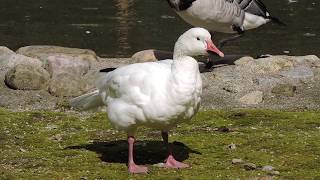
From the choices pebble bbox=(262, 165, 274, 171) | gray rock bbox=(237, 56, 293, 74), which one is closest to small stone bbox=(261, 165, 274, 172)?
pebble bbox=(262, 165, 274, 171)

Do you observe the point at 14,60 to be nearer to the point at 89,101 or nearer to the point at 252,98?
the point at 252,98

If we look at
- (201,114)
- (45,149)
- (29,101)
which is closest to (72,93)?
(29,101)

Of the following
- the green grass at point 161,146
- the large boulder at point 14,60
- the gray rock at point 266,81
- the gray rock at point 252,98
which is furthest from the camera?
the large boulder at point 14,60

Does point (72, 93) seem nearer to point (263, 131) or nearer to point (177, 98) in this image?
point (263, 131)

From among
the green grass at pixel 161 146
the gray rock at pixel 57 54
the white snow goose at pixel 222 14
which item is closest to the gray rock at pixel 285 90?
the green grass at pixel 161 146

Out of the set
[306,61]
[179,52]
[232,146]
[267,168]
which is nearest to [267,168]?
[267,168]

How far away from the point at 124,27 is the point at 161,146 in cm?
1173

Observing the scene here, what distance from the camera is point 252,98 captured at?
39.9 feet

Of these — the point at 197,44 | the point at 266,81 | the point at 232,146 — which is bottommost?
the point at 266,81

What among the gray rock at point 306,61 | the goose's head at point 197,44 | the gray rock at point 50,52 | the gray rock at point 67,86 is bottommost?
the gray rock at point 50,52

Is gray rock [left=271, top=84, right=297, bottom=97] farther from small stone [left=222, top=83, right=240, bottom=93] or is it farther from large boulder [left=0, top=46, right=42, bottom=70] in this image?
large boulder [left=0, top=46, right=42, bottom=70]

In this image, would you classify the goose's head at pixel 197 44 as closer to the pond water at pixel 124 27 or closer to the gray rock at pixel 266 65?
the gray rock at pixel 266 65

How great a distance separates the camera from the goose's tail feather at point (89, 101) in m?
8.48

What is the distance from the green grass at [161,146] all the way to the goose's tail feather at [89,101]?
500 mm
